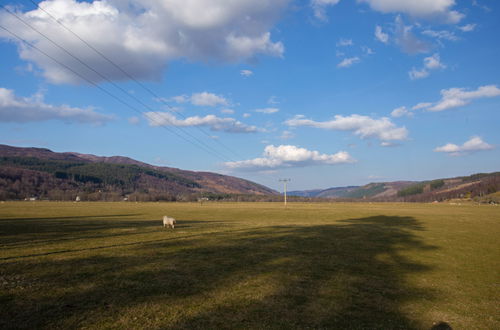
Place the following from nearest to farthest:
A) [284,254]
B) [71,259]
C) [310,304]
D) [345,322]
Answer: [345,322], [310,304], [71,259], [284,254]

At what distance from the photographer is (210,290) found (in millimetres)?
12258

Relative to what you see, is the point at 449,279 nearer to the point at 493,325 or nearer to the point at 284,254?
the point at 493,325

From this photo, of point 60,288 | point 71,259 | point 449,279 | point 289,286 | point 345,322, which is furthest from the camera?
point 71,259

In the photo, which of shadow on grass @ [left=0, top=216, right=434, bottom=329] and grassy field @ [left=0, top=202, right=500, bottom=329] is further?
grassy field @ [left=0, top=202, right=500, bottom=329]

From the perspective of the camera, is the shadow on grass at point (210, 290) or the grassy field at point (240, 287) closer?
the shadow on grass at point (210, 290)

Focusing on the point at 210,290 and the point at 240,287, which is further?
the point at 240,287

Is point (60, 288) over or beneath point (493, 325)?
over

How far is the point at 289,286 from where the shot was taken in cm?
1315

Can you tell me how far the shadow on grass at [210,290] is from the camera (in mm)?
9352

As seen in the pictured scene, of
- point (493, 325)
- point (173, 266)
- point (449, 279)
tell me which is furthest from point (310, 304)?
point (449, 279)

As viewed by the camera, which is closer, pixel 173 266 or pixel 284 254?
pixel 173 266

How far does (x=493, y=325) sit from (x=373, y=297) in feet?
12.2

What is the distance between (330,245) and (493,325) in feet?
50.4

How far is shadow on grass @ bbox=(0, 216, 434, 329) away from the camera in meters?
9.35
